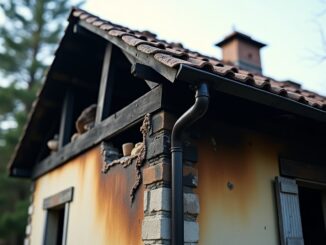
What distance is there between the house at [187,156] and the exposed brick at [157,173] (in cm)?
1

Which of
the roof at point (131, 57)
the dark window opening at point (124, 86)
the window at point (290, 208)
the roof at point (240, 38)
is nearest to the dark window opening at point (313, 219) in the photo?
the window at point (290, 208)

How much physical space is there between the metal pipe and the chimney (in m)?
5.36

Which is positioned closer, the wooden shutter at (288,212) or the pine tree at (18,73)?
the wooden shutter at (288,212)

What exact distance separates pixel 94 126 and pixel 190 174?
183 centimetres

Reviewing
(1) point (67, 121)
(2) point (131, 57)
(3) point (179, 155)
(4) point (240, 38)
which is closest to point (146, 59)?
(2) point (131, 57)

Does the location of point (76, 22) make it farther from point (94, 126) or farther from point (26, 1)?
point (26, 1)

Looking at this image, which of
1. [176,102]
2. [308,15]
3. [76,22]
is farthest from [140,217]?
[308,15]

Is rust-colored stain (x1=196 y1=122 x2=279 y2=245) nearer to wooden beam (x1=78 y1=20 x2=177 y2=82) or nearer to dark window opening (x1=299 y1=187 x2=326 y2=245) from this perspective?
wooden beam (x1=78 y1=20 x2=177 y2=82)

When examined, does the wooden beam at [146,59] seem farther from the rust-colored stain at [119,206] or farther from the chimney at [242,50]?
the chimney at [242,50]

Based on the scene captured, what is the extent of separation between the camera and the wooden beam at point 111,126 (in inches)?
133

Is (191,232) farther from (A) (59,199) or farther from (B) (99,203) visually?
(A) (59,199)

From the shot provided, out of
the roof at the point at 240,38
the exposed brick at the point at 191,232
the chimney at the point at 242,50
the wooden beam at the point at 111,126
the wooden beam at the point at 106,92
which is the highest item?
the roof at the point at 240,38

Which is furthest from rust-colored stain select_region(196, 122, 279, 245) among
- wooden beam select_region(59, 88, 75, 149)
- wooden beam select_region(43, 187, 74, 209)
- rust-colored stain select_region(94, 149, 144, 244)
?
wooden beam select_region(59, 88, 75, 149)

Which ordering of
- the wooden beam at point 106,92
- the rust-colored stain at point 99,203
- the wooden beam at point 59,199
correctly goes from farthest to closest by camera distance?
the wooden beam at point 59,199 < the wooden beam at point 106,92 < the rust-colored stain at point 99,203
